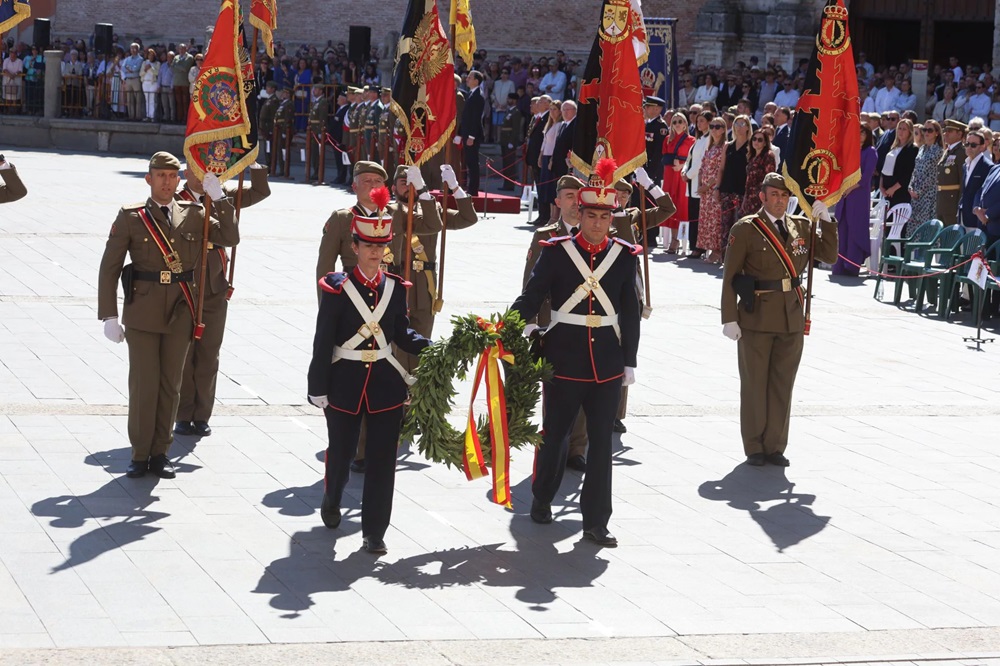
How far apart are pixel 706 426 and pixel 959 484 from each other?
1889mm

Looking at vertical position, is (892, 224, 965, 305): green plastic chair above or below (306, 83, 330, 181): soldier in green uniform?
below

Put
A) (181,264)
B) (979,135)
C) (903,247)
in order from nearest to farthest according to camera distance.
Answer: (181,264) < (979,135) < (903,247)

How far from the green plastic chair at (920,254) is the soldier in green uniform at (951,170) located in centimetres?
54

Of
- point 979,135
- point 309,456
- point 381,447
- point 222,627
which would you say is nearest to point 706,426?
point 309,456

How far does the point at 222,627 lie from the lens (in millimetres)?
6637

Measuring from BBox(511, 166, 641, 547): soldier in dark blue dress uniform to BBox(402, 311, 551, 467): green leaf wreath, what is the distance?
162mm

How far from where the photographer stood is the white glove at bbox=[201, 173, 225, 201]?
31.1ft

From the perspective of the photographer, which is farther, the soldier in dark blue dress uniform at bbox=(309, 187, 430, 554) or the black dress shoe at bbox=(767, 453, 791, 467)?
the black dress shoe at bbox=(767, 453, 791, 467)

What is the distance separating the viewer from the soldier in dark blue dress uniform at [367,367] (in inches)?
307

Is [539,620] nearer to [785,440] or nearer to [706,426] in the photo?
[785,440]

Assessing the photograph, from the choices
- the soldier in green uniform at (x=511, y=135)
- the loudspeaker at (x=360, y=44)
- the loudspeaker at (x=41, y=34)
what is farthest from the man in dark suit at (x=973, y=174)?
the loudspeaker at (x=41, y=34)

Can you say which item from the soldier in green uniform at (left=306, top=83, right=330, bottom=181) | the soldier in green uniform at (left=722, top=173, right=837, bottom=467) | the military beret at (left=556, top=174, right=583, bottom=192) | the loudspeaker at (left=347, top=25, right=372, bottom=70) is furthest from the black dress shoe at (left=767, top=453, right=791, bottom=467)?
the loudspeaker at (left=347, top=25, right=372, bottom=70)

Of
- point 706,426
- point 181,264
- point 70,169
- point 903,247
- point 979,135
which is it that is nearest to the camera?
point 181,264

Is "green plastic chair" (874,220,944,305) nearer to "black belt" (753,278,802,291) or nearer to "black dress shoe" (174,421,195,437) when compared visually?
"black belt" (753,278,802,291)
